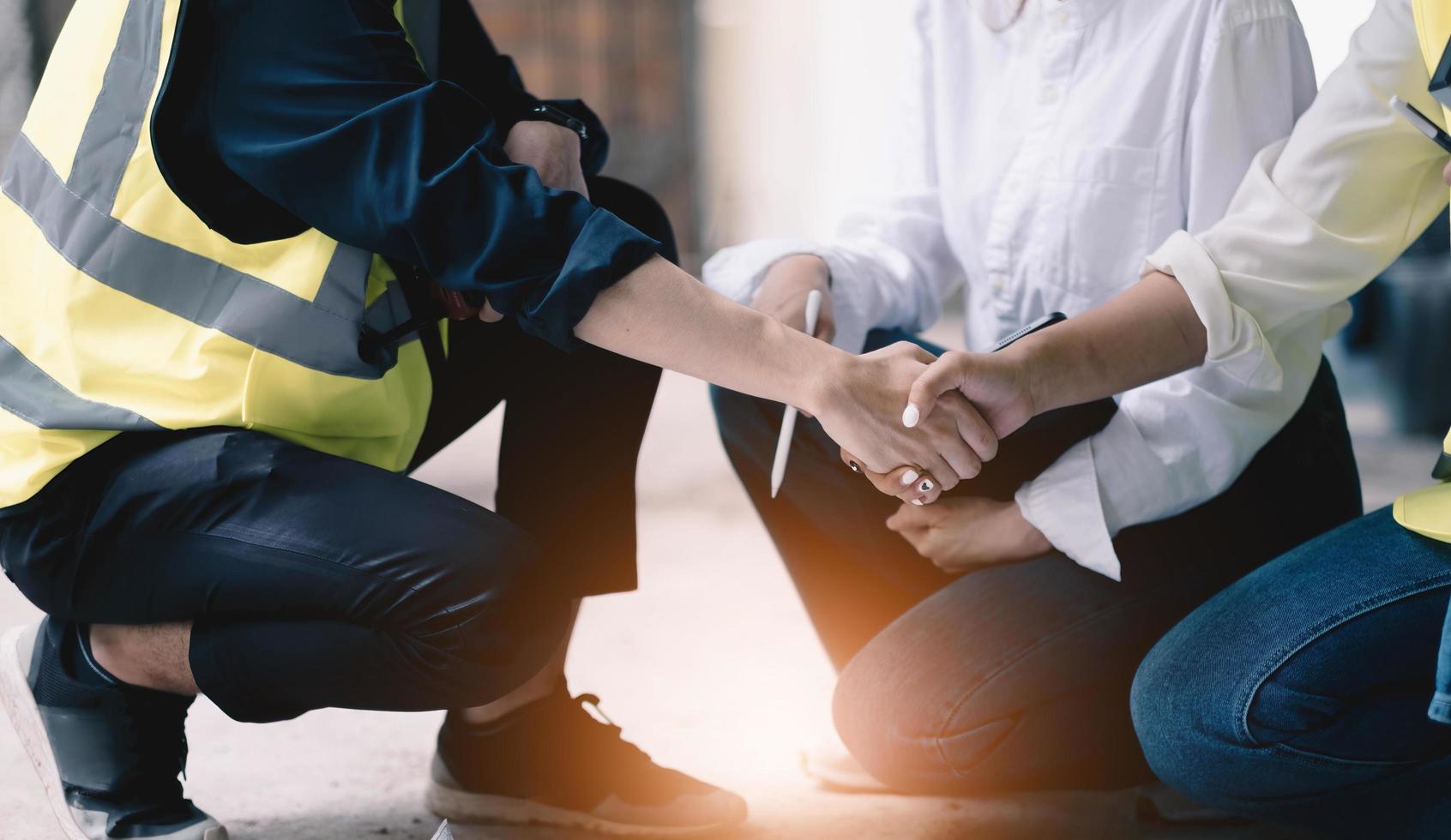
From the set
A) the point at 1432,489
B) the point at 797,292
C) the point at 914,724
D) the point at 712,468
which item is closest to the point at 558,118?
the point at 797,292

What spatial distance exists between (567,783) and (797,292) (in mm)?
471

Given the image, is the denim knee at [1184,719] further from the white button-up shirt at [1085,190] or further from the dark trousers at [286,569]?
the dark trousers at [286,569]

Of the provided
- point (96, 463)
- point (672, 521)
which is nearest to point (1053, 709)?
point (96, 463)

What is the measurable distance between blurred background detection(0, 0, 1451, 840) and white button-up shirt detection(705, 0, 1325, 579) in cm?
11

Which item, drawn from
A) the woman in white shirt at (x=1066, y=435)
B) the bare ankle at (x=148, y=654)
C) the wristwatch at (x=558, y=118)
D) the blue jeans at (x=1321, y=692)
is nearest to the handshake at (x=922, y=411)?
the woman in white shirt at (x=1066, y=435)

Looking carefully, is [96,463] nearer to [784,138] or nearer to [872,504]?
[872,504]

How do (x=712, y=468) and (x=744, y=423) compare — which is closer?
(x=744, y=423)

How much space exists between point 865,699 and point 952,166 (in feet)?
1.64

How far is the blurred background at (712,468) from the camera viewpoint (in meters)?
1.14

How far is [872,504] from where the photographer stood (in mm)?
1158

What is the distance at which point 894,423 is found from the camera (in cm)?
94

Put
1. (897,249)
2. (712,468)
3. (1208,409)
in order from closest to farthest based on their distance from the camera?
(1208,409) → (897,249) → (712,468)

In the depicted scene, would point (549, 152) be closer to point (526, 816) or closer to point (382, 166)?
point (382, 166)

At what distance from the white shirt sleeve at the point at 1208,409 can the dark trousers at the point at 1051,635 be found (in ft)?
0.11
